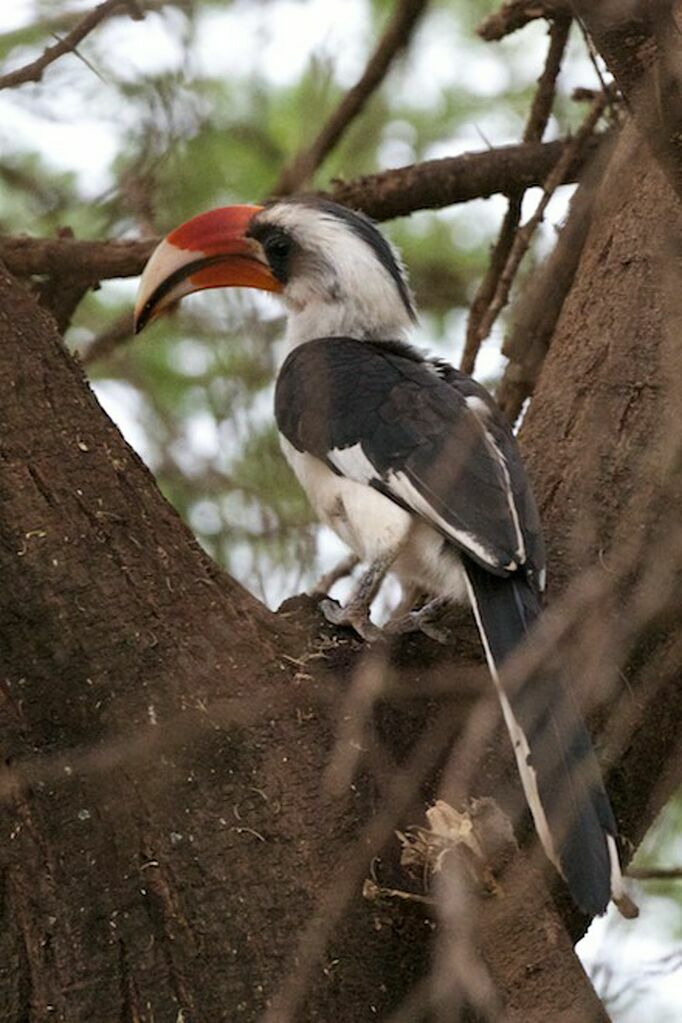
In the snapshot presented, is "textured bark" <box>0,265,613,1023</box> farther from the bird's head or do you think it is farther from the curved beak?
the bird's head

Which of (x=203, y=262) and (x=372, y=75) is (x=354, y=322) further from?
(x=372, y=75)

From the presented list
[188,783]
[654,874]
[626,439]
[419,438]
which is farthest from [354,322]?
[188,783]

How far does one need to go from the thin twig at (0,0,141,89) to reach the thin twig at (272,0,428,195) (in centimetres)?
114

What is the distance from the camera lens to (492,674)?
90.6 inches

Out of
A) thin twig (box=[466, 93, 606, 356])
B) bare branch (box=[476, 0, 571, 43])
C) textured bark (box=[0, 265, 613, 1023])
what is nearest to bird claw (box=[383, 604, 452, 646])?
textured bark (box=[0, 265, 613, 1023])

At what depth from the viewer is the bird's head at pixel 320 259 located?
3436 millimetres

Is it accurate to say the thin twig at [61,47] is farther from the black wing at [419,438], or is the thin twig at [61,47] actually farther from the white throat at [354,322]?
the white throat at [354,322]

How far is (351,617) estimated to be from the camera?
99.0 inches

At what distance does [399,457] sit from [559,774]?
749mm

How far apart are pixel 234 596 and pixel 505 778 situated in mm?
420

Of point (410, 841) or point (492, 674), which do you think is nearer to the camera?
point (410, 841)

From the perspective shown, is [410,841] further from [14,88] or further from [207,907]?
[14,88]

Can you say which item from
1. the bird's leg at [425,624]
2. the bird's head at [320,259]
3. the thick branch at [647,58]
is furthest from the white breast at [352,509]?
the thick branch at [647,58]

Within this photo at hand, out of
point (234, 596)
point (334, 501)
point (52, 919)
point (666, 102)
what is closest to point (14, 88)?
point (334, 501)
